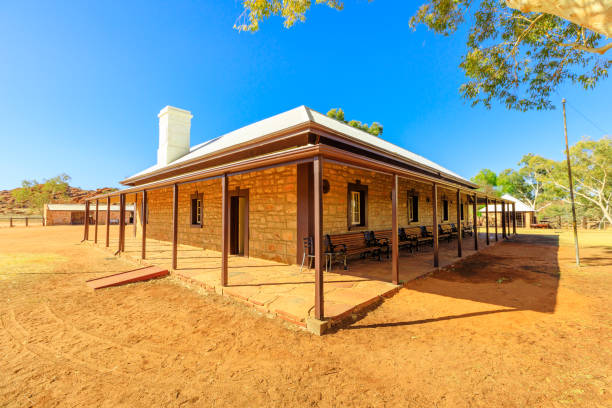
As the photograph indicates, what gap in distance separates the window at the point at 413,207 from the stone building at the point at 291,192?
0.15 feet

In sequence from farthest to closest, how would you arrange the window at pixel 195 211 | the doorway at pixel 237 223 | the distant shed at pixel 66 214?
the distant shed at pixel 66 214 → the window at pixel 195 211 → the doorway at pixel 237 223

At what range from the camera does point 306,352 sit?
9.32 feet

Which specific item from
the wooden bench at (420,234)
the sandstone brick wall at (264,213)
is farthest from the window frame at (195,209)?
the wooden bench at (420,234)

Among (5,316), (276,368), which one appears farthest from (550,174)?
(5,316)

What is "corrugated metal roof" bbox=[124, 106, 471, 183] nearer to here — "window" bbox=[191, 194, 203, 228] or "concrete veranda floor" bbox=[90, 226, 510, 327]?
"window" bbox=[191, 194, 203, 228]

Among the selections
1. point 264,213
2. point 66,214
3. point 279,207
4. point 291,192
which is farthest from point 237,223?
point 66,214

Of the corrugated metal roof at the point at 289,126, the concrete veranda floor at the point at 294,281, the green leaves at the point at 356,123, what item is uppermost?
the green leaves at the point at 356,123

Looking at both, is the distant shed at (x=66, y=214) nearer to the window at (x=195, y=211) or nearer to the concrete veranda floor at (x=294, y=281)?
the window at (x=195, y=211)

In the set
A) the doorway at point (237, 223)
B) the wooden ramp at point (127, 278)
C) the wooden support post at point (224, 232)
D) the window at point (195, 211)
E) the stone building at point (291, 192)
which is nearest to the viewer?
the stone building at point (291, 192)

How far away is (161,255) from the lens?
846 centimetres

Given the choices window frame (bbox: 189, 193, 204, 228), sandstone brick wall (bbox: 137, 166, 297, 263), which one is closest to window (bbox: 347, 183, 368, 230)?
sandstone brick wall (bbox: 137, 166, 297, 263)

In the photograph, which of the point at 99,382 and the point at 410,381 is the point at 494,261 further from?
the point at 99,382

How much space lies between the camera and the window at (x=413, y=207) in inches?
442

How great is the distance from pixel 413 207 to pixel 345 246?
→ 6.36 metres
